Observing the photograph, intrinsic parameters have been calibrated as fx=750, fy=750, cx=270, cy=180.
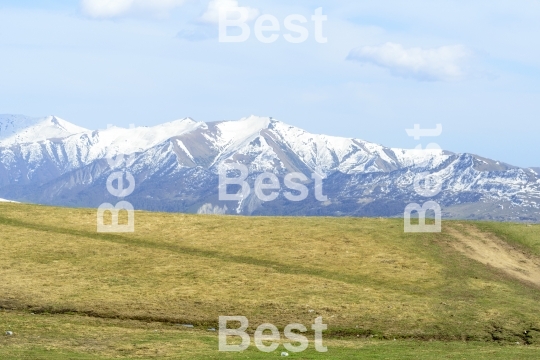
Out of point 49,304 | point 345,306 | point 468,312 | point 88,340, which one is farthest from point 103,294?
point 468,312

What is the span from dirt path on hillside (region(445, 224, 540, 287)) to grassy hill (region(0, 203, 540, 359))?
26 centimetres

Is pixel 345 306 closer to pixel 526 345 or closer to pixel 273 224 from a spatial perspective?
pixel 526 345

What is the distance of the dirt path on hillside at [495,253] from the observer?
8406 cm

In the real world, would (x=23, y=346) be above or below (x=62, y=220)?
below

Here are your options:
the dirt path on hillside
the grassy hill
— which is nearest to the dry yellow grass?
the grassy hill

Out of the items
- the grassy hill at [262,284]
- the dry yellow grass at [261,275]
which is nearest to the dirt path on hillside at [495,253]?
the grassy hill at [262,284]

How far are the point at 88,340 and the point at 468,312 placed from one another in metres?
33.9

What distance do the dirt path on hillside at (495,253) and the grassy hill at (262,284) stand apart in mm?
256

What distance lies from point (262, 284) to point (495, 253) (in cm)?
3193

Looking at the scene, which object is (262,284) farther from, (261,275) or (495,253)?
(495,253)

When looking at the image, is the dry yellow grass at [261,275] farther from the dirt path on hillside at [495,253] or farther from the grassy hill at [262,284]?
the dirt path on hillside at [495,253]

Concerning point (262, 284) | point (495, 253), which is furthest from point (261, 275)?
point (495, 253)

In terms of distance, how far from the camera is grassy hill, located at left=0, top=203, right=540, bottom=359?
5616 centimetres

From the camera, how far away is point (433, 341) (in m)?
60.8
